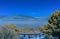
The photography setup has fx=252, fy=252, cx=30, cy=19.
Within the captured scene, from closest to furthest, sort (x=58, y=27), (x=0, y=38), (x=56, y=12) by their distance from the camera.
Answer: (x=0, y=38), (x=58, y=27), (x=56, y=12)

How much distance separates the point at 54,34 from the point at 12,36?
7450 mm

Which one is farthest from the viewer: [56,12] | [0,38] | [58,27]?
[56,12]

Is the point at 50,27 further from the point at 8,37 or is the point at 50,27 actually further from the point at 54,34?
the point at 8,37

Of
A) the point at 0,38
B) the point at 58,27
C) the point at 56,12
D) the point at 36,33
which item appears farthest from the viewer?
the point at 36,33

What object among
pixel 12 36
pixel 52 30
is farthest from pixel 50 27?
pixel 12 36

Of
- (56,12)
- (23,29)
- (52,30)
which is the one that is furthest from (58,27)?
(23,29)

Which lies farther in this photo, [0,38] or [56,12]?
[56,12]

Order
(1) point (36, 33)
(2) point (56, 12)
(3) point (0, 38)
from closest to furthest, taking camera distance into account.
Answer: (3) point (0, 38)
(2) point (56, 12)
(1) point (36, 33)

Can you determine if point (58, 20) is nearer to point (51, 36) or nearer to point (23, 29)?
point (51, 36)

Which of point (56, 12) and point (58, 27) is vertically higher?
point (56, 12)

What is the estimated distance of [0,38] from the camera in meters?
33.9

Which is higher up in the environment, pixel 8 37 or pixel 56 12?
pixel 56 12

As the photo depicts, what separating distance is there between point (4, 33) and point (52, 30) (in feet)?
27.4

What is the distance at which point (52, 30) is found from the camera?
128ft
